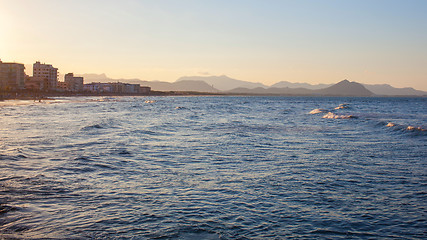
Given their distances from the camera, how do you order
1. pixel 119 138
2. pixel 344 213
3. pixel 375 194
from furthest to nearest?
pixel 119 138
pixel 375 194
pixel 344 213

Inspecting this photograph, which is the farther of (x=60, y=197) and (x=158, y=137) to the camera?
(x=158, y=137)

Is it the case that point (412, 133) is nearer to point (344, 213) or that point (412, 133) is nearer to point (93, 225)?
point (344, 213)

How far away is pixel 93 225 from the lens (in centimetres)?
782

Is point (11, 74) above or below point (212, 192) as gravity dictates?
above

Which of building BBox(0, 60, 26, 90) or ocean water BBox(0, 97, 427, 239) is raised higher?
building BBox(0, 60, 26, 90)

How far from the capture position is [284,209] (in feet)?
29.5

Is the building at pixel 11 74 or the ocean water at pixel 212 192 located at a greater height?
the building at pixel 11 74

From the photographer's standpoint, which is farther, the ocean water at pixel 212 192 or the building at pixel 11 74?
the building at pixel 11 74

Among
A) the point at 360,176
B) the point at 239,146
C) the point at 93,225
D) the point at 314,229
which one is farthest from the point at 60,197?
the point at 239,146

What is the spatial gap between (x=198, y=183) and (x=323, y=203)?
383 centimetres

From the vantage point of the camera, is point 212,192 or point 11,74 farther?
point 11,74

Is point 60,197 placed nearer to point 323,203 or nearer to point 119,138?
point 323,203

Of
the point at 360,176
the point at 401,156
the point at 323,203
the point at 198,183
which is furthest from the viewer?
the point at 401,156

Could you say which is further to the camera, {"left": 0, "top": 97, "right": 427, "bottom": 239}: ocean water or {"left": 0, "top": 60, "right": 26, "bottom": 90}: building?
{"left": 0, "top": 60, "right": 26, "bottom": 90}: building
